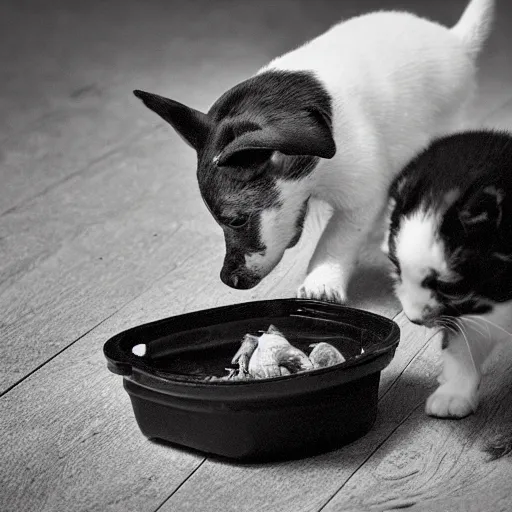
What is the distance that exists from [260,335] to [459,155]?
0.47m

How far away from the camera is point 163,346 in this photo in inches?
68.7

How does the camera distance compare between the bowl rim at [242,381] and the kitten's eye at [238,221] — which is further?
the kitten's eye at [238,221]

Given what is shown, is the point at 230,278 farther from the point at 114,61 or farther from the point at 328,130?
the point at 114,61

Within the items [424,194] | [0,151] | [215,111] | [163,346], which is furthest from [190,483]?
[0,151]

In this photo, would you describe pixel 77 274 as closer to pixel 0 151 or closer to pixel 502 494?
pixel 0 151

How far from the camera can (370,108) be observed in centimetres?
210

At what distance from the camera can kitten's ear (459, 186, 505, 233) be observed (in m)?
1.51

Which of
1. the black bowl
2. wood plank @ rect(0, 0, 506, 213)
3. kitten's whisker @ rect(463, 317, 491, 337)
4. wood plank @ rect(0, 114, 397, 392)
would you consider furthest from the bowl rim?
wood plank @ rect(0, 0, 506, 213)

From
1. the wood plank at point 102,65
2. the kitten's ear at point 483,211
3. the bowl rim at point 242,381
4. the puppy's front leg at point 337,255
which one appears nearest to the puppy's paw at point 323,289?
the puppy's front leg at point 337,255

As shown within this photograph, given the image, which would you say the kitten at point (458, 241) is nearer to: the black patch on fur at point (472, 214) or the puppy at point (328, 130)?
the black patch on fur at point (472, 214)

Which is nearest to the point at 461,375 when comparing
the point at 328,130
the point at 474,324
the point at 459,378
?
the point at 459,378

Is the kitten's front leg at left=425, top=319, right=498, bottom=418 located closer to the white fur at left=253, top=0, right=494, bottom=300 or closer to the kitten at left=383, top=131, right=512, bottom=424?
the kitten at left=383, top=131, right=512, bottom=424

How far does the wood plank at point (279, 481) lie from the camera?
4.97 ft

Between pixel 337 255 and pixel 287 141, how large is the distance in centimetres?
44
